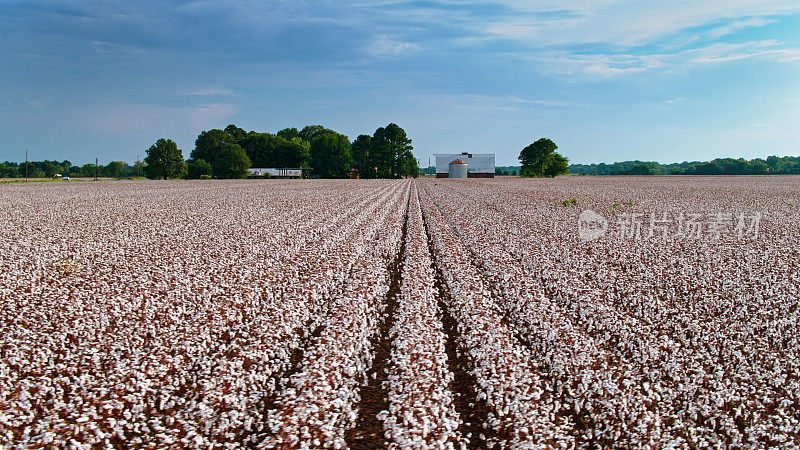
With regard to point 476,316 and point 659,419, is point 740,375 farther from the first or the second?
point 476,316

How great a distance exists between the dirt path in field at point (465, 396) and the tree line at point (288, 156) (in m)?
104

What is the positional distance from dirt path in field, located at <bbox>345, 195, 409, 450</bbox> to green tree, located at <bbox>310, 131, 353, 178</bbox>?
356 ft

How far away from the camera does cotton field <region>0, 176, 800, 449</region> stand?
4.63 m

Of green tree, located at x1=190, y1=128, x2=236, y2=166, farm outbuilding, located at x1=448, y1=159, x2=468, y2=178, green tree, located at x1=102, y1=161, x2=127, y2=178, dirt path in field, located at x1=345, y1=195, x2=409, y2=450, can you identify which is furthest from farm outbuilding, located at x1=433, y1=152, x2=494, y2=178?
dirt path in field, located at x1=345, y1=195, x2=409, y2=450

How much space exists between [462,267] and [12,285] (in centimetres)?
920

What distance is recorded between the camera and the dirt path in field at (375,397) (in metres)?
4.44

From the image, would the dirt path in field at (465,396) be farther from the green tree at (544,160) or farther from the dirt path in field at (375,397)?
the green tree at (544,160)

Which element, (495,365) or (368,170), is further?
(368,170)

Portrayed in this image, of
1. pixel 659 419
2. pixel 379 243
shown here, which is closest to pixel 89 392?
pixel 659 419

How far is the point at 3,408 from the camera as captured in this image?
4.91 meters

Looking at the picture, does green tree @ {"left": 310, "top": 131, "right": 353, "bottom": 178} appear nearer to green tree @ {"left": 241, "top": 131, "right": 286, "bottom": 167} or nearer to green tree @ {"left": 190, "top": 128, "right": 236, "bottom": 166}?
green tree @ {"left": 241, "top": 131, "right": 286, "bottom": 167}

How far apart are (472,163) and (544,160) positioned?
19.2 meters

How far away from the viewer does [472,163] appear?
437ft

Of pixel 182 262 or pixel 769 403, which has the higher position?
pixel 182 262
